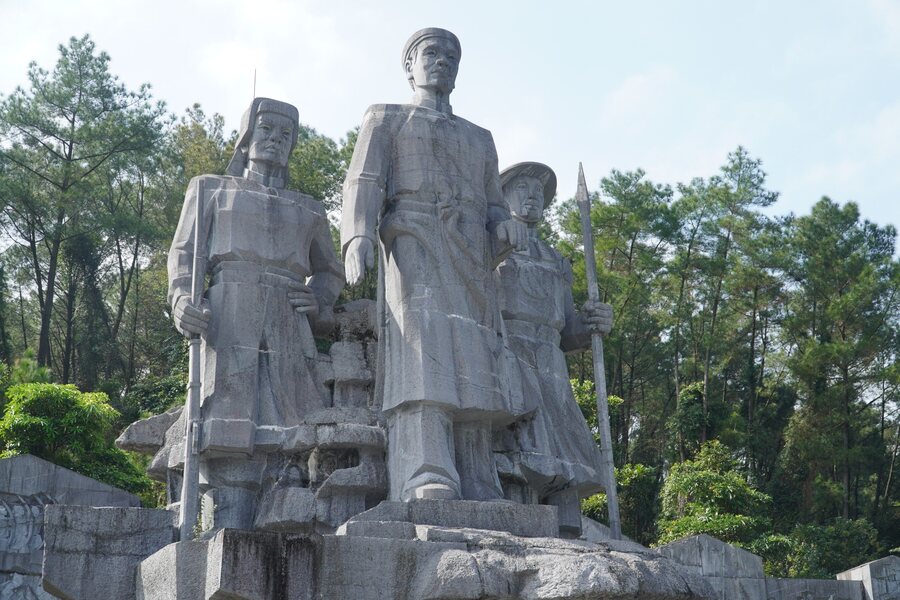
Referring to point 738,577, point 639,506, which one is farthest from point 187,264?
point 639,506

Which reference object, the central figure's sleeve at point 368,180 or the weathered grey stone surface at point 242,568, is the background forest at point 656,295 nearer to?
the central figure's sleeve at point 368,180

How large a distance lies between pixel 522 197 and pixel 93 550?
441 cm

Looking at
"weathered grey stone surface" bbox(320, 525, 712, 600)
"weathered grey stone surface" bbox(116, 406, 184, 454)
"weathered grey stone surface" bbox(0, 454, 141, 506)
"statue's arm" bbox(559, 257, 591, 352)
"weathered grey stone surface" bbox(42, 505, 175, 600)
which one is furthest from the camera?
"weathered grey stone surface" bbox(0, 454, 141, 506)

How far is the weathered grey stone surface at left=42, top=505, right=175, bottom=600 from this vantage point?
299 inches

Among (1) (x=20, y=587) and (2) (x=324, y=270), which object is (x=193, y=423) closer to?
(2) (x=324, y=270)

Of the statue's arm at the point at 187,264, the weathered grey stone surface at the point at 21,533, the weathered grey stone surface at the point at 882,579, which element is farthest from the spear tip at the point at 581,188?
the weathered grey stone surface at the point at 21,533

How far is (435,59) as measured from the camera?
927cm

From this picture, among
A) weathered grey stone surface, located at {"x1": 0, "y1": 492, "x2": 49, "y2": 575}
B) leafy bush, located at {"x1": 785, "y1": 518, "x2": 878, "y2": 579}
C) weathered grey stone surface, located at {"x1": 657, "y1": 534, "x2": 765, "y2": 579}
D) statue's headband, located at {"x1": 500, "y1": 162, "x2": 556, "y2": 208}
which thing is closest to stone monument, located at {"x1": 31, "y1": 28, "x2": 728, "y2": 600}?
statue's headband, located at {"x1": 500, "y1": 162, "x2": 556, "y2": 208}

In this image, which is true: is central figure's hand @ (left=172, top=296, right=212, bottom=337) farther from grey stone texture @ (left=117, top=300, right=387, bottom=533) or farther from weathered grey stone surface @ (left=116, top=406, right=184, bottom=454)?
weathered grey stone surface @ (left=116, top=406, right=184, bottom=454)

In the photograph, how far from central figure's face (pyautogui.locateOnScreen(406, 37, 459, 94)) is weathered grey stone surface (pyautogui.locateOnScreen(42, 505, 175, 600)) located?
140 inches

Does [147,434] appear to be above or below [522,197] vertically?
below

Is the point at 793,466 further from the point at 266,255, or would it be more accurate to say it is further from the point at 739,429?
the point at 266,255

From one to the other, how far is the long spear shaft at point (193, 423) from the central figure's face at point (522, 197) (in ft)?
8.16

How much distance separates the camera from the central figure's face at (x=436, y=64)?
30.4 feet
